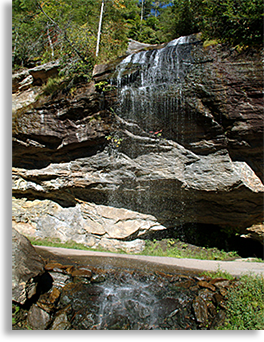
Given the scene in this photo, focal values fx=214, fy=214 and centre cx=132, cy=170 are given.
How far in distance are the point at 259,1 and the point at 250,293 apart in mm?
7832

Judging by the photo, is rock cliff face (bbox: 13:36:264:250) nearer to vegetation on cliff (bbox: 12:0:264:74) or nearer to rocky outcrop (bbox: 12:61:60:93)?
vegetation on cliff (bbox: 12:0:264:74)

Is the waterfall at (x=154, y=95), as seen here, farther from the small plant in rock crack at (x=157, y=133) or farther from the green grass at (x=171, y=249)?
the green grass at (x=171, y=249)

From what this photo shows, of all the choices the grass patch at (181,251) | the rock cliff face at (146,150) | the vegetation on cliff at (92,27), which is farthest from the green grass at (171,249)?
the vegetation on cliff at (92,27)

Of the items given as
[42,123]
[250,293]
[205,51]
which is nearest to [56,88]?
[42,123]

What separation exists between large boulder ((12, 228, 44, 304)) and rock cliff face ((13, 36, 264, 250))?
441 cm

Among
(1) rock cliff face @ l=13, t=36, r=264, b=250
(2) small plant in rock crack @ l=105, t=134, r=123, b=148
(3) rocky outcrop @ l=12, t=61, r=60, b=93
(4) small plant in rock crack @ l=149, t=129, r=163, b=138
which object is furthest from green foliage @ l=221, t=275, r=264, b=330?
(3) rocky outcrop @ l=12, t=61, r=60, b=93

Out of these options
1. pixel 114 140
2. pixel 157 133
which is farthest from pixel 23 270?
pixel 157 133

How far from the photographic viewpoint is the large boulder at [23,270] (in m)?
3.70

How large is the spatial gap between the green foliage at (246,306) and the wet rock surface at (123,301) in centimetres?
16

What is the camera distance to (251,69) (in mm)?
6184

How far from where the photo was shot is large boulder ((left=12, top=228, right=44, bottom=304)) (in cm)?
370

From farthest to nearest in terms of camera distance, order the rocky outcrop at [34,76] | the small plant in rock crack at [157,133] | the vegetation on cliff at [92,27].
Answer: the rocky outcrop at [34,76], the small plant in rock crack at [157,133], the vegetation on cliff at [92,27]

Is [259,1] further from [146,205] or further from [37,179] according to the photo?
[37,179]

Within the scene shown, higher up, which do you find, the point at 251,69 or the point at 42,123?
the point at 251,69
